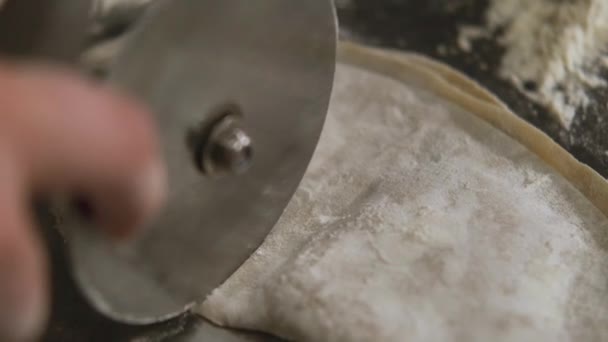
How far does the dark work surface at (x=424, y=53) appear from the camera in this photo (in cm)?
68

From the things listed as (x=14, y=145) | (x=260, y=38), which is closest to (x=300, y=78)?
(x=260, y=38)

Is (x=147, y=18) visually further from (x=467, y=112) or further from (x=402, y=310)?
(x=467, y=112)

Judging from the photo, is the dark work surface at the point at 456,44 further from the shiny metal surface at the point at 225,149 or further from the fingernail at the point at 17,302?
the fingernail at the point at 17,302

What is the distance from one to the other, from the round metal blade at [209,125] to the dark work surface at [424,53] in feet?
0.21

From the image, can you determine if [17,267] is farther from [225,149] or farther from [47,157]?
[225,149]

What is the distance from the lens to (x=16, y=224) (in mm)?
380

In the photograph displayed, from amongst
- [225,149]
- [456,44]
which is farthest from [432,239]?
[456,44]

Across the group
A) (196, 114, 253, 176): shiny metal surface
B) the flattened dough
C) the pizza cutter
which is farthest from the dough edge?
(196, 114, 253, 176): shiny metal surface

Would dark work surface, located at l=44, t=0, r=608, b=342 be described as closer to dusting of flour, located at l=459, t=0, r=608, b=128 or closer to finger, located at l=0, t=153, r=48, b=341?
dusting of flour, located at l=459, t=0, r=608, b=128

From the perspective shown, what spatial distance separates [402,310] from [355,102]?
0.37m

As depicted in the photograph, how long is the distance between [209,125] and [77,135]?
0.19m

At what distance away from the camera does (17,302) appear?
0.40m

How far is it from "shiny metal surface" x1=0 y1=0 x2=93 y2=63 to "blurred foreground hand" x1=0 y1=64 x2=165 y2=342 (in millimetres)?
84

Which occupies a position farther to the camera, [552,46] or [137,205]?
[552,46]
